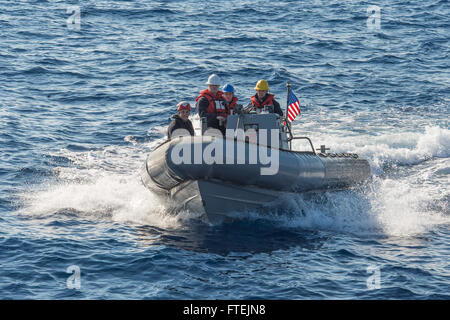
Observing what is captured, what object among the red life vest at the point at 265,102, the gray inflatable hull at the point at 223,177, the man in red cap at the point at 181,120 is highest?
the red life vest at the point at 265,102

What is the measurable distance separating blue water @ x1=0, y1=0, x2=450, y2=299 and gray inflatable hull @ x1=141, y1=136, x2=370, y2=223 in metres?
0.31

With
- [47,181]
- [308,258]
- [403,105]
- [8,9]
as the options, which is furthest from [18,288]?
[8,9]

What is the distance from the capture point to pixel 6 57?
21797 mm

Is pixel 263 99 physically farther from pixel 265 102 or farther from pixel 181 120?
pixel 181 120

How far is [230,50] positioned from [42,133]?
9429mm

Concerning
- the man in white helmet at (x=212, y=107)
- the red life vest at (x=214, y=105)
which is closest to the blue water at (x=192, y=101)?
the man in white helmet at (x=212, y=107)

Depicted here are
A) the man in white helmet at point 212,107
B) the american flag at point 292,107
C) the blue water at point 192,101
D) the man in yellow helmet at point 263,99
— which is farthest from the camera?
the american flag at point 292,107

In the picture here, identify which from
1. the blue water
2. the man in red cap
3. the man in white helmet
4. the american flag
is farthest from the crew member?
the blue water

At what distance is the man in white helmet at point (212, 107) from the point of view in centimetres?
1109

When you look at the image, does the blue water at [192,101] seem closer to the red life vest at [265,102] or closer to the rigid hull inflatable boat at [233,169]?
the rigid hull inflatable boat at [233,169]

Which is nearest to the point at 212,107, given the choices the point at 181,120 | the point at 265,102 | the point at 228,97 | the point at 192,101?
the point at 228,97

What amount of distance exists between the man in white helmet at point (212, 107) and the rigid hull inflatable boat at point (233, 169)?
13.4 inches

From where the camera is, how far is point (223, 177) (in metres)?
9.73

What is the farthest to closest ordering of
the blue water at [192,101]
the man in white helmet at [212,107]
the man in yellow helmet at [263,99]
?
the man in yellow helmet at [263,99]
the man in white helmet at [212,107]
the blue water at [192,101]
